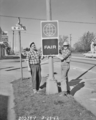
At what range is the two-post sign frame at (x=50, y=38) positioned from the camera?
15.2 ft

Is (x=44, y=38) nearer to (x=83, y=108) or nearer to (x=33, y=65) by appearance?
(x=33, y=65)

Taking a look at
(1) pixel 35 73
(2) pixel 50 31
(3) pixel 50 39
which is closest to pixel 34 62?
(1) pixel 35 73

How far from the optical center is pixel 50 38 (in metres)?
4.66

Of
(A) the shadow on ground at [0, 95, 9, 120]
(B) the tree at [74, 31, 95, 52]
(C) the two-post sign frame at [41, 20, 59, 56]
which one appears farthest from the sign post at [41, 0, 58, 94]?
(B) the tree at [74, 31, 95, 52]

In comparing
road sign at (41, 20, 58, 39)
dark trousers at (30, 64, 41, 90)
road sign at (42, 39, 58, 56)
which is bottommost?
dark trousers at (30, 64, 41, 90)

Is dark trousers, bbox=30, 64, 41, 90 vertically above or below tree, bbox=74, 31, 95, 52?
below

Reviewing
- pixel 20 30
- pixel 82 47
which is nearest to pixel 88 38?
pixel 82 47

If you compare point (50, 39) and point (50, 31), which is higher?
point (50, 31)

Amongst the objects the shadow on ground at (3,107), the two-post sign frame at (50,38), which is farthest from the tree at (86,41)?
the shadow on ground at (3,107)

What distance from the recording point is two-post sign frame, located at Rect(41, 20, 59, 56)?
4.64m

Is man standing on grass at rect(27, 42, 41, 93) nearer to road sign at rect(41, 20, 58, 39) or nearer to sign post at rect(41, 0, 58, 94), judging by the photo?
sign post at rect(41, 0, 58, 94)

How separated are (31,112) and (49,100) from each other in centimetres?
88

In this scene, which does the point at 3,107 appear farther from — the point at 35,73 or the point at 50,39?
the point at 50,39

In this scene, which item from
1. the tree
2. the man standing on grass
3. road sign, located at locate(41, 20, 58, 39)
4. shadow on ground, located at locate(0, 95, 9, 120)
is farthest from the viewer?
the tree
